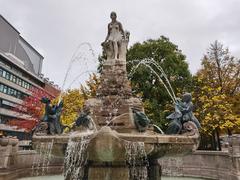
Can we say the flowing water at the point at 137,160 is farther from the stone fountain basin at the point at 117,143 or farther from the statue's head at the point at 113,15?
the statue's head at the point at 113,15

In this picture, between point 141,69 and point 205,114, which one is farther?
point 141,69

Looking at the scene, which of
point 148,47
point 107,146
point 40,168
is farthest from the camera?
point 148,47

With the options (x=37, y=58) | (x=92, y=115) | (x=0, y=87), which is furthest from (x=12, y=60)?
(x=92, y=115)

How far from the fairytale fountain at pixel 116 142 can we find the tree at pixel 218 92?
16.6 m

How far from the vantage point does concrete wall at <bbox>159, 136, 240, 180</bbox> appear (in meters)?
13.9

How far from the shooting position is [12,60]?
56.3 metres

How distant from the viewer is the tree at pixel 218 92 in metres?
24.6

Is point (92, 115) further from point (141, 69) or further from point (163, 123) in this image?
point (141, 69)

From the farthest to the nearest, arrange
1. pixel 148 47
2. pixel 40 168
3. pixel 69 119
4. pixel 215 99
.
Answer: pixel 148 47, pixel 69 119, pixel 215 99, pixel 40 168

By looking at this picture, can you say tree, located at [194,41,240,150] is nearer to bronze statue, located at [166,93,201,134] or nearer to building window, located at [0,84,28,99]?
bronze statue, located at [166,93,201,134]

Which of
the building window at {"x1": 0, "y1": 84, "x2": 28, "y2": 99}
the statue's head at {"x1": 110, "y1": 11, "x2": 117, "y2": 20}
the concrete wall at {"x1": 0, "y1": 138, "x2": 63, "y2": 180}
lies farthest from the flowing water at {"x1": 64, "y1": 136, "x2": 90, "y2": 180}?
the building window at {"x1": 0, "y1": 84, "x2": 28, "y2": 99}

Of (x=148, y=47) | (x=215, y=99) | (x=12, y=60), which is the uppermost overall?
(x=12, y=60)

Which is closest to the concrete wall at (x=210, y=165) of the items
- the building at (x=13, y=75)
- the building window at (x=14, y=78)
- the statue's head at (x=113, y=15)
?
the statue's head at (x=113, y=15)

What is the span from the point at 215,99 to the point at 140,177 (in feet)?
64.2
